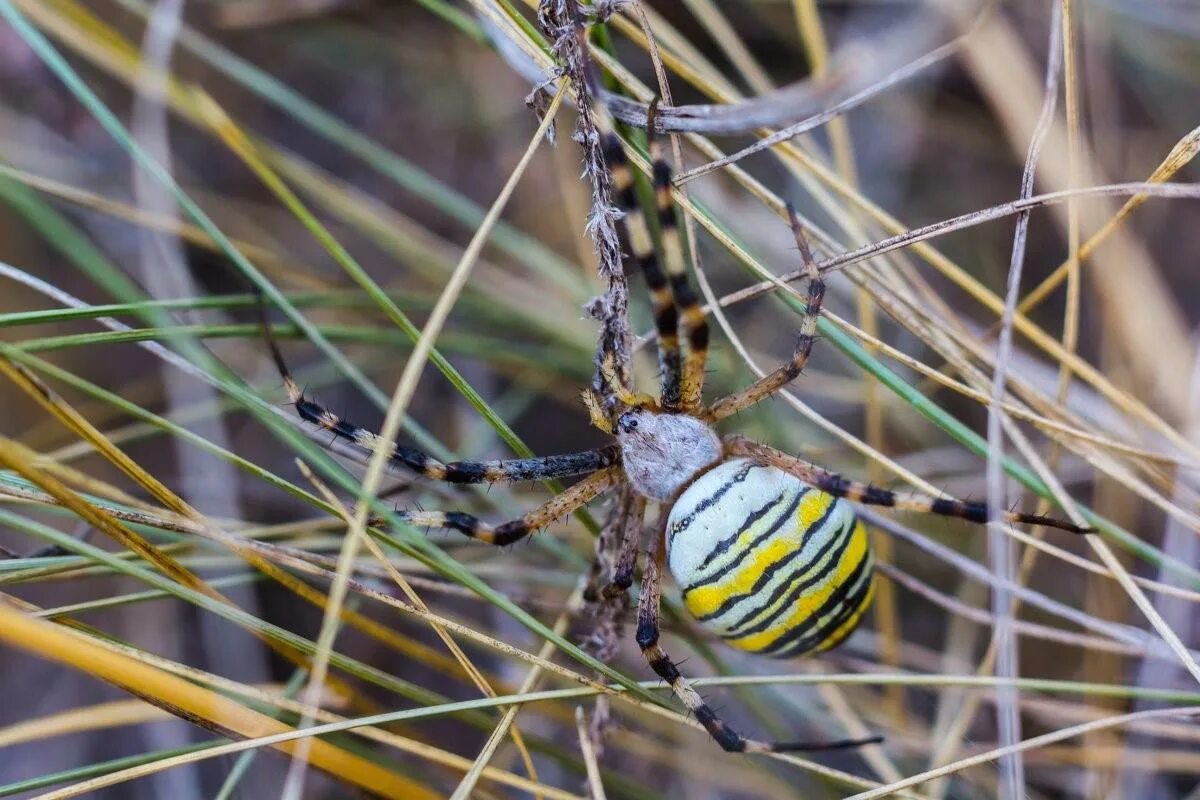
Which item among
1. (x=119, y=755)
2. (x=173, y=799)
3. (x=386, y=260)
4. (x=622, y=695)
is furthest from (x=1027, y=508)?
(x=119, y=755)

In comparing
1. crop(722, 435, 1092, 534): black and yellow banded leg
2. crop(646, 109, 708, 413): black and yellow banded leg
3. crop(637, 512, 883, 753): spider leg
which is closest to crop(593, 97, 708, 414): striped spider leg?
crop(646, 109, 708, 413): black and yellow banded leg

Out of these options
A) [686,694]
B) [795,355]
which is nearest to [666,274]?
[795,355]

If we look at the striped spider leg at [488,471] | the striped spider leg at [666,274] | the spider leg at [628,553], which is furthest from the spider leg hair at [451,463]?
the striped spider leg at [666,274]

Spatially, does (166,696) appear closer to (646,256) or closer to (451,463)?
(451,463)

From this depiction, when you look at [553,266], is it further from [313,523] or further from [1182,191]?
[1182,191]

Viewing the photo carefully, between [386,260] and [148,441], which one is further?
[386,260]

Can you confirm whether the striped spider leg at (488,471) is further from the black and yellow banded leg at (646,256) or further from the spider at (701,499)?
the black and yellow banded leg at (646,256)
